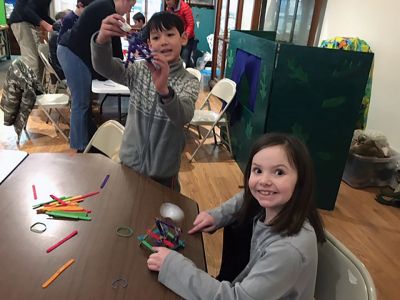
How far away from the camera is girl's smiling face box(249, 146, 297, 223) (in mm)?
836

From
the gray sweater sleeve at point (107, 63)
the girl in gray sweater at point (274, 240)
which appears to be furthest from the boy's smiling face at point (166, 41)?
the girl in gray sweater at point (274, 240)

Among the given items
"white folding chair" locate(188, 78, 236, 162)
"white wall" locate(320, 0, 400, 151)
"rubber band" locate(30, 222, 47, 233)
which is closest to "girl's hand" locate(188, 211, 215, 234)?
"rubber band" locate(30, 222, 47, 233)

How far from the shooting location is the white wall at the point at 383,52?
283cm

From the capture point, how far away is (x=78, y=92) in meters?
2.77

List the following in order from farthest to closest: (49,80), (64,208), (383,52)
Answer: (49,80), (383,52), (64,208)

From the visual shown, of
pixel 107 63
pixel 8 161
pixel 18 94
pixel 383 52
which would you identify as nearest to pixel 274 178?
pixel 107 63

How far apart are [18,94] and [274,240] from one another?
285 centimetres

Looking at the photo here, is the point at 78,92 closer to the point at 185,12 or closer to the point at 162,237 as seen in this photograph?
the point at 162,237

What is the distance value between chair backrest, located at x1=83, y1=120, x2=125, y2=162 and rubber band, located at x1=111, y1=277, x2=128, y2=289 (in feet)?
2.86

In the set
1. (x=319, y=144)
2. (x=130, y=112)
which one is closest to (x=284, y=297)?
(x=130, y=112)

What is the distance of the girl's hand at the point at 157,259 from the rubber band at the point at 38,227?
0.95 ft

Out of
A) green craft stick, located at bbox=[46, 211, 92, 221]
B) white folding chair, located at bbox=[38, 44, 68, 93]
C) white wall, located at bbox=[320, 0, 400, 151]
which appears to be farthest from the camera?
white folding chair, located at bbox=[38, 44, 68, 93]

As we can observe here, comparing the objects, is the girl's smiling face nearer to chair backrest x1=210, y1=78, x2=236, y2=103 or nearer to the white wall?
chair backrest x1=210, y1=78, x2=236, y2=103

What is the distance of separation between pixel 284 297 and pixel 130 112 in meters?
0.85
